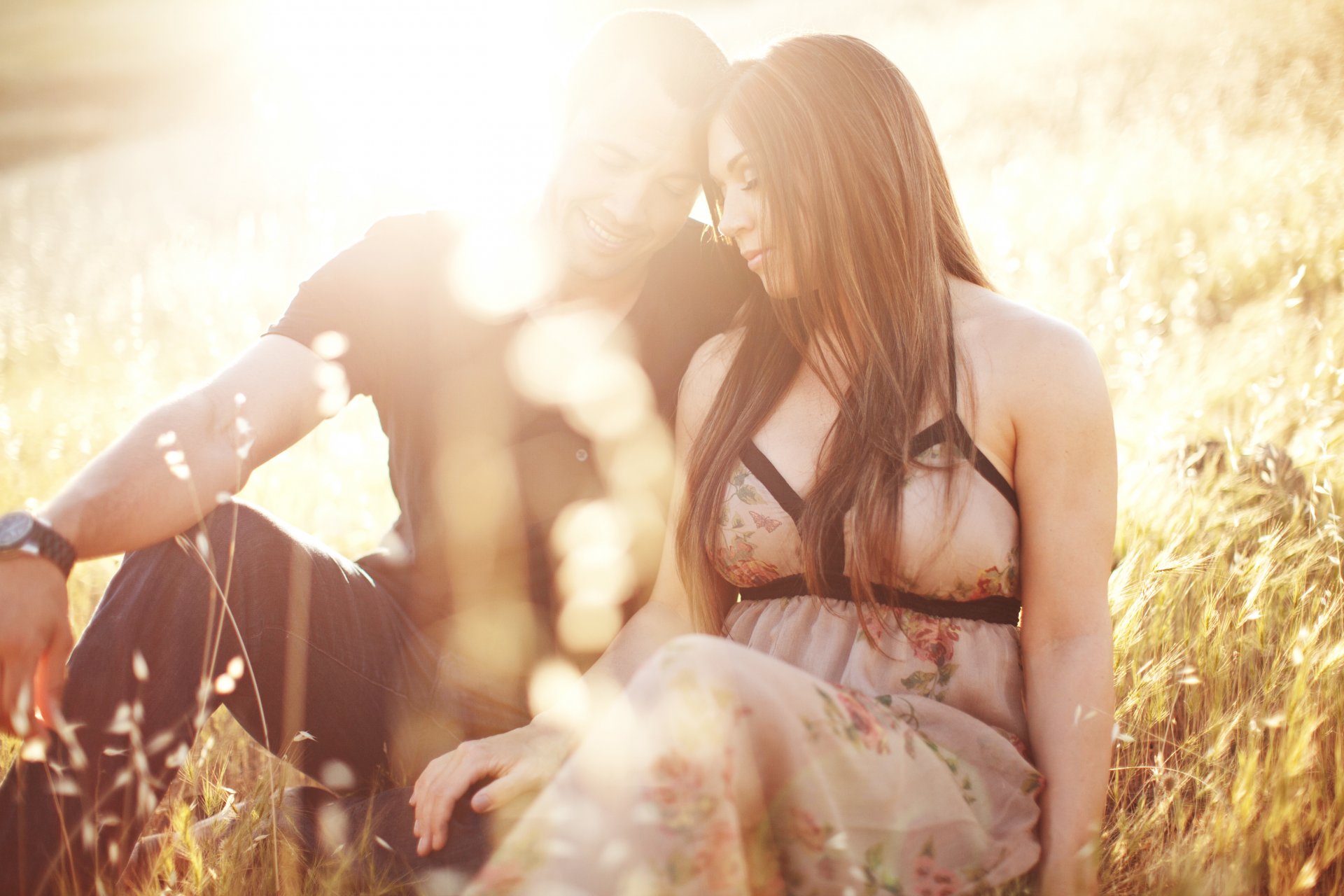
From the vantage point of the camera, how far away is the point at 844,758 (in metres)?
1.49

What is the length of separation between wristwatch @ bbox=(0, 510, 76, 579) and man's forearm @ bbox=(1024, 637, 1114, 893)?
1.87 meters

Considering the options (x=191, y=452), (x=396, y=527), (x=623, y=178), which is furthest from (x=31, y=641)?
(x=623, y=178)

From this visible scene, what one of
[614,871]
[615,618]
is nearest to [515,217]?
[615,618]

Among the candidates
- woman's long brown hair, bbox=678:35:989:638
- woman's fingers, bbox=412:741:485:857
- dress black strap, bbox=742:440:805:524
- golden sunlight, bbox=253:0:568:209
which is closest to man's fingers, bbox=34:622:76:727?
woman's fingers, bbox=412:741:485:857

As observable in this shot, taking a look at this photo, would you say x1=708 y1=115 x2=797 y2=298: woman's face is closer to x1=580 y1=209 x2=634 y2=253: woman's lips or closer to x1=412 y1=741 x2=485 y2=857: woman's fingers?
x1=580 y1=209 x2=634 y2=253: woman's lips

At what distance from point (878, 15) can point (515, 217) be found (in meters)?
17.7

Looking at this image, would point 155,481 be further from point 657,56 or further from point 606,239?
point 657,56

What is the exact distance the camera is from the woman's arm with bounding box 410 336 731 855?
6.34 feet

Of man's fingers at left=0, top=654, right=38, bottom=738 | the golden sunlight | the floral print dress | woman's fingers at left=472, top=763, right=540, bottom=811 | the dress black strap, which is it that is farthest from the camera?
the golden sunlight

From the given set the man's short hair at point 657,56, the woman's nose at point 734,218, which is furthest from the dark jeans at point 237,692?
the man's short hair at point 657,56

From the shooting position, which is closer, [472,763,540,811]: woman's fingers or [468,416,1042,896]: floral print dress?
[468,416,1042,896]: floral print dress

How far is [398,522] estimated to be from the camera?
292 centimetres

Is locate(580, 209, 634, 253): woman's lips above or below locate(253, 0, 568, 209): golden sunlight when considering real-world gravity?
below

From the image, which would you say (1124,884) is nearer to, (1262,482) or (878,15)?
(1262,482)
